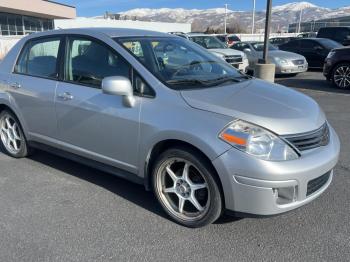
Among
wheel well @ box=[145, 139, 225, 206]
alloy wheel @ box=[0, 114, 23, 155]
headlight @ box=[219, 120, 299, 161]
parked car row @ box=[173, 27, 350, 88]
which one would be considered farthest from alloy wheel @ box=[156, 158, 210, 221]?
parked car row @ box=[173, 27, 350, 88]

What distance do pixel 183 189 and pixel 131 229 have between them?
570 mm

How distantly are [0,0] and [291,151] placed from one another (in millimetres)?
35528

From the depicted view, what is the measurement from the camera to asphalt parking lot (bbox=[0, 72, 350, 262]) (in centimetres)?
302

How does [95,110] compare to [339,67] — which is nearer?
[95,110]

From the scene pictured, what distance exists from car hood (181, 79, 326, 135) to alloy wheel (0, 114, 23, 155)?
9.30 feet

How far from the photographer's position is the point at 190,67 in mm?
3990

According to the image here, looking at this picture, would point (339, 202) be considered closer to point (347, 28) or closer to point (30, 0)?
point (347, 28)

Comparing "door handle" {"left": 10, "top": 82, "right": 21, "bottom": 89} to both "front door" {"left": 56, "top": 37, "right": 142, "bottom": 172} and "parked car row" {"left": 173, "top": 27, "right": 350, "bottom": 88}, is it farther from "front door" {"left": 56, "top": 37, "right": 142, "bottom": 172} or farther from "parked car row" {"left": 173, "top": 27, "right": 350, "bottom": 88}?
"parked car row" {"left": 173, "top": 27, "right": 350, "bottom": 88}

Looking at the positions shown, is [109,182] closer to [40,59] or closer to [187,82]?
[187,82]

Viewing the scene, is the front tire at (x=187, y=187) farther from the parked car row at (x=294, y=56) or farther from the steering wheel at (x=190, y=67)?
the parked car row at (x=294, y=56)

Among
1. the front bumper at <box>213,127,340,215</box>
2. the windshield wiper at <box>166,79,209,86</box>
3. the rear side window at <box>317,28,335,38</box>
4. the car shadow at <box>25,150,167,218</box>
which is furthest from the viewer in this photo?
the rear side window at <box>317,28,335,38</box>

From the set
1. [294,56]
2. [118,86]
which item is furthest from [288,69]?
[118,86]

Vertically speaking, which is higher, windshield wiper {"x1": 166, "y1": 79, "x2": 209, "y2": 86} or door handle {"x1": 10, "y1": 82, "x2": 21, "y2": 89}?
windshield wiper {"x1": 166, "y1": 79, "x2": 209, "y2": 86}

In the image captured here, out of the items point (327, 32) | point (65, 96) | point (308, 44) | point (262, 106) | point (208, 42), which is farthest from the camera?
point (327, 32)
